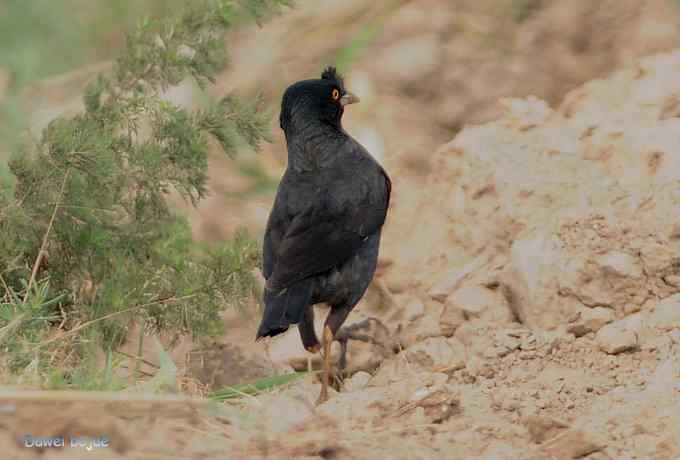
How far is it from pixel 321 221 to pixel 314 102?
2.70ft

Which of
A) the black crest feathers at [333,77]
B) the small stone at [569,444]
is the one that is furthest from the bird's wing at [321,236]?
the small stone at [569,444]

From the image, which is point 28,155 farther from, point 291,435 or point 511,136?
point 511,136

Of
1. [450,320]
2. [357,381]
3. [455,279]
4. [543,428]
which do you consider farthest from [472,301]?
[543,428]

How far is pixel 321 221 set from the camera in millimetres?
6051

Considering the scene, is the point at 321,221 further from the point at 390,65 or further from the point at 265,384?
the point at 390,65

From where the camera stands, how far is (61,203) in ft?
17.9

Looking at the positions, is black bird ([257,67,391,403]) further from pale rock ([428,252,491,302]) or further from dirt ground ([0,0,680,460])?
pale rock ([428,252,491,302])

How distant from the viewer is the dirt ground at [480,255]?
3.86 metres

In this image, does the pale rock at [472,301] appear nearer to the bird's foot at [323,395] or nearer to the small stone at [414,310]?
the small stone at [414,310]

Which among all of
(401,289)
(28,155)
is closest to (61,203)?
(28,155)

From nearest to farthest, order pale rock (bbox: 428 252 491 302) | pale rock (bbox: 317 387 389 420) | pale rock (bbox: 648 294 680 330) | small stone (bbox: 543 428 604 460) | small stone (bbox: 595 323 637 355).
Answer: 1. small stone (bbox: 543 428 604 460)
2. pale rock (bbox: 317 387 389 420)
3. small stone (bbox: 595 323 637 355)
4. pale rock (bbox: 648 294 680 330)
5. pale rock (bbox: 428 252 491 302)

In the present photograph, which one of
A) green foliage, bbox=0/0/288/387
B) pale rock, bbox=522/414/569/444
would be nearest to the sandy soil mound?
pale rock, bbox=522/414/569/444

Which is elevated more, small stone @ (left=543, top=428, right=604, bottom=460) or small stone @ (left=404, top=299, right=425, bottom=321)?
small stone @ (left=404, top=299, right=425, bottom=321)

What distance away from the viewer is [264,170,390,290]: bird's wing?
19.1ft
